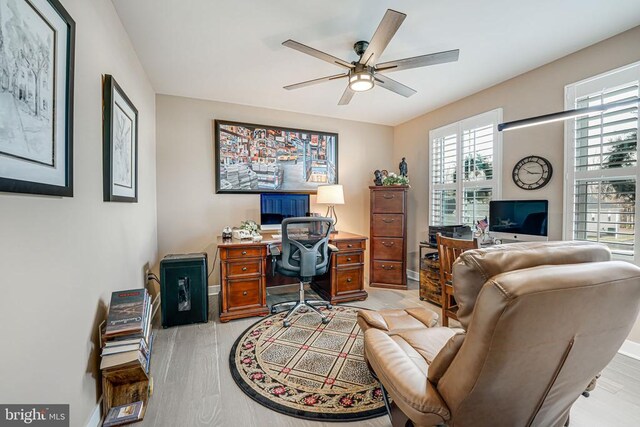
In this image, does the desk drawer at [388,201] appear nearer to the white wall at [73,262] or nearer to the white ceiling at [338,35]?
the white ceiling at [338,35]

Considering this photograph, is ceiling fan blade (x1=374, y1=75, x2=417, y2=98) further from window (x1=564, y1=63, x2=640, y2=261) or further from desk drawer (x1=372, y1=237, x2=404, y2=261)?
desk drawer (x1=372, y1=237, x2=404, y2=261)

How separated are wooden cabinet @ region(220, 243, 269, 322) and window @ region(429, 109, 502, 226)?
2.74 m

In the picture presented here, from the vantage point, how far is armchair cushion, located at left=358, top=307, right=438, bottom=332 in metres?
1.77

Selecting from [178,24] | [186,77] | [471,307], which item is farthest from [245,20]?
[471,307]

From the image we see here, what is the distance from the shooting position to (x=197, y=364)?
2072mm

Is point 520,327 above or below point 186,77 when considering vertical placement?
below

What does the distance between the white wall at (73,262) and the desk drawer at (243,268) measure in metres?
0.90

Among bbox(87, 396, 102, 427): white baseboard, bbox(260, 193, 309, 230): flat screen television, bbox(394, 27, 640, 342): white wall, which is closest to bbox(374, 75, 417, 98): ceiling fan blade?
bbox(394, 27, 640, 342): white wall

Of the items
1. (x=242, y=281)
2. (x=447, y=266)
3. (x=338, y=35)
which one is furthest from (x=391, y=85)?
(x=242, y=281)

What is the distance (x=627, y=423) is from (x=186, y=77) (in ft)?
14.7

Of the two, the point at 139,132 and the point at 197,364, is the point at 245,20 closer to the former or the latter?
the point at 139,132

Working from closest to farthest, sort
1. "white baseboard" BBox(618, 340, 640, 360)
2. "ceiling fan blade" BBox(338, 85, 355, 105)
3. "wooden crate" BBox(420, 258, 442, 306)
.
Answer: "white baseboard" BBox(618, 340, 640, 360) → "ceiling fan blade" BBox(338, 85, 355, 105) → "wooden crate" BBox(420, 258, 442, 306)

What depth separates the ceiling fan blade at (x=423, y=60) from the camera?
1963 mm

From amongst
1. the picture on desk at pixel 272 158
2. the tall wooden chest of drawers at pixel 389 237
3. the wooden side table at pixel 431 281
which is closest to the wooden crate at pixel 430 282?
the wooden side table at pixel 431 281
